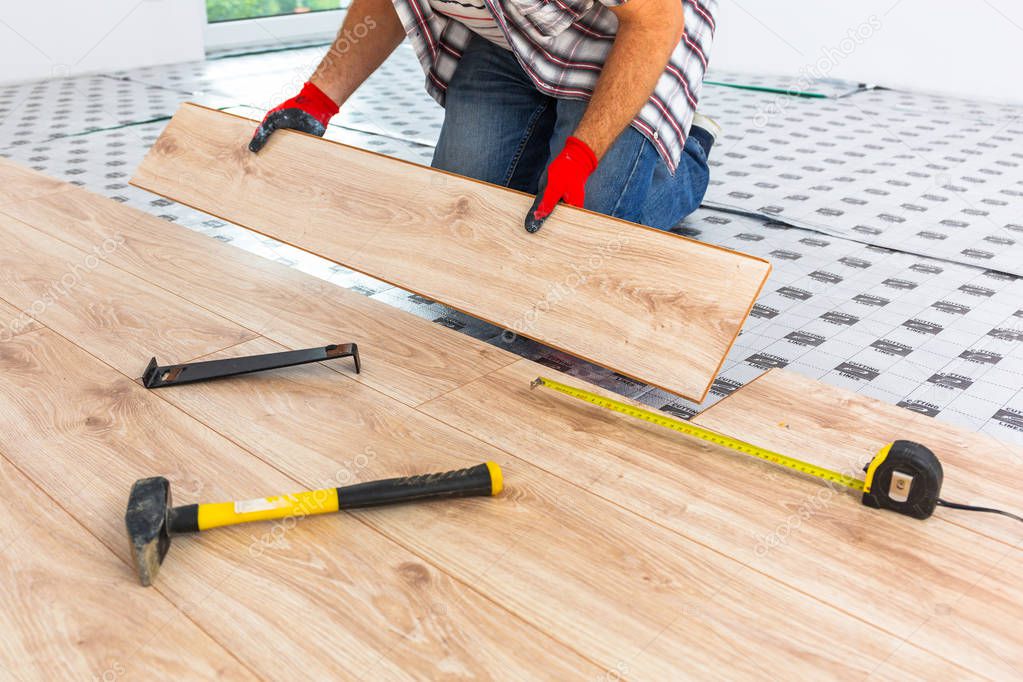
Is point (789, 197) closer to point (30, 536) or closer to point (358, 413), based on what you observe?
point (358, 413)

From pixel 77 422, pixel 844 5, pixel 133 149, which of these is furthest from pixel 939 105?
pixel 77 422

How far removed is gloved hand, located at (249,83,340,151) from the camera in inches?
75.3

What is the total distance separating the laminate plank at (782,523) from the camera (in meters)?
0.89

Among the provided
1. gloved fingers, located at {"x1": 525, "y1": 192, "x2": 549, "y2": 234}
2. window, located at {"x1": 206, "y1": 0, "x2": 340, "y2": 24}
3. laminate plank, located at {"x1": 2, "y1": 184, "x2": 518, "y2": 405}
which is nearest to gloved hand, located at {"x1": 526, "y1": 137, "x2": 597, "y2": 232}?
gloved fingers, located at {"x1": 525, "y1": 192, "x2": 549, "y2": 234}

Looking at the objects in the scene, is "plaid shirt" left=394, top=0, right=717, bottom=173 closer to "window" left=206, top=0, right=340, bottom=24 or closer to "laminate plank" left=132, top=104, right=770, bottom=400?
"laminate plank" left=132, top=104, right=770, bottom=400

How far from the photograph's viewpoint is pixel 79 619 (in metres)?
0.87

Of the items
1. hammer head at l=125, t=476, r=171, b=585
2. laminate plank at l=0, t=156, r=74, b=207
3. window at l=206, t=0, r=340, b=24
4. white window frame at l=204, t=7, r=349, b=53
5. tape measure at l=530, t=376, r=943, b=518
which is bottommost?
white window frame at l=204, t=7, r=349, b=53

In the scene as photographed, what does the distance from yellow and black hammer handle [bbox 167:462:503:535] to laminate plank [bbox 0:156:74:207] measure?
1.44 meters

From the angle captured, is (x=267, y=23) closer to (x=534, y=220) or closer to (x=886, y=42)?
(x=886, y=42)

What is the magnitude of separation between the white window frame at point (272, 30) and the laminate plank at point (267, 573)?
5.05m

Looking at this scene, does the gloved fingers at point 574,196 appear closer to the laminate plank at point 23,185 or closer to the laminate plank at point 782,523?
the laminate plank at point 782,523

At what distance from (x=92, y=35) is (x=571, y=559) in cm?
513

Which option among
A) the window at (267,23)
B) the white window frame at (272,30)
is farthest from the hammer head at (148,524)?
the window at (267,23)

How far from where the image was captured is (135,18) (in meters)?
5.18
